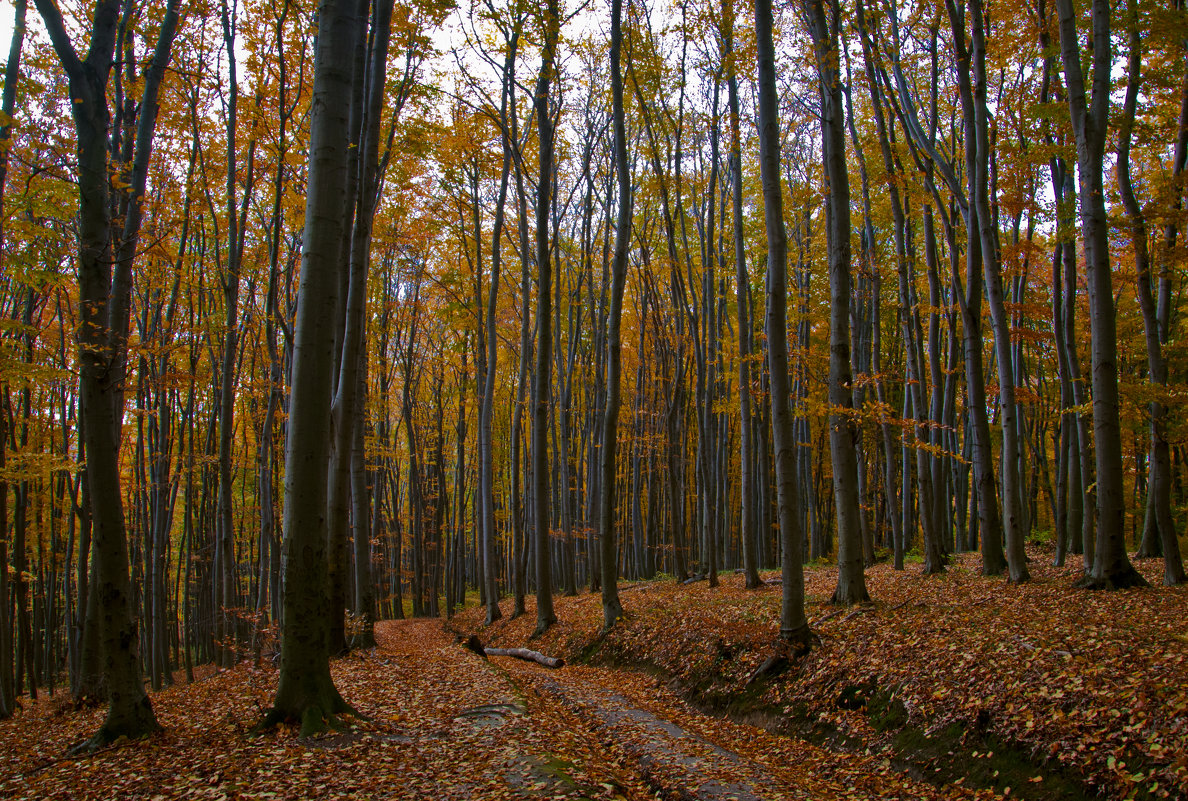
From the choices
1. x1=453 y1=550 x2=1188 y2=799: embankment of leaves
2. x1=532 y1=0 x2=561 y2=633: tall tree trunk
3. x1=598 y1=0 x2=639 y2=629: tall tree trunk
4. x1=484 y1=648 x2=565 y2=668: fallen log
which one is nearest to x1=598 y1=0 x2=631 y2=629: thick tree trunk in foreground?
x1=598 y1=0 x2=639 y2=629: tall tree trunk

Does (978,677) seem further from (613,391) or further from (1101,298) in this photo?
(613,391)

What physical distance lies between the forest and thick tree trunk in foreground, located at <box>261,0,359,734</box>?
0.03 meters

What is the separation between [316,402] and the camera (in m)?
5.15

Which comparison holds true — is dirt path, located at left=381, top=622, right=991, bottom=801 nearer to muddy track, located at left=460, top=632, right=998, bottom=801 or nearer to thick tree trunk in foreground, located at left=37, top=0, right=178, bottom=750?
muddy track, located at left=460, top=632, right=998, bottom=801

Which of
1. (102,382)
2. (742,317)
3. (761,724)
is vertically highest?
(742,317)

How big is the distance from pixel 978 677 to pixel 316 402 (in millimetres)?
→ 5946

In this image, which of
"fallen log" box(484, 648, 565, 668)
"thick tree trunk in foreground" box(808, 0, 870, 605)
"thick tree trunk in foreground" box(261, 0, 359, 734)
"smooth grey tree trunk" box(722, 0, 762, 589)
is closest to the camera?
"thick tree trunk in foreground" box(261, 0, 359, 734)

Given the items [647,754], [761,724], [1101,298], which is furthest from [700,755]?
[1101,298]

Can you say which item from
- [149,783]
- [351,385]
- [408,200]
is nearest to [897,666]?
[149,783]

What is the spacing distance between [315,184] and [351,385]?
4.32 m

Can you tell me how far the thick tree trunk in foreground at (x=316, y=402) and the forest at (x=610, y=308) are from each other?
3 cm

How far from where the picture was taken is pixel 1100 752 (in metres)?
4.00

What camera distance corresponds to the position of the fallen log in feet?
32.7

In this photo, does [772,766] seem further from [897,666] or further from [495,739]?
[495,739]
